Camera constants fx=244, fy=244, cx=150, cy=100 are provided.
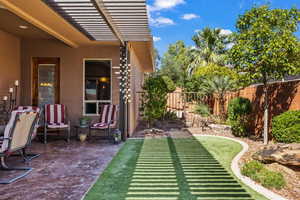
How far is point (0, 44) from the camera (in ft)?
20.4

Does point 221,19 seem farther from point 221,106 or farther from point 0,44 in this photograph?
point 0,44

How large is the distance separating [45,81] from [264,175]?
255 inches

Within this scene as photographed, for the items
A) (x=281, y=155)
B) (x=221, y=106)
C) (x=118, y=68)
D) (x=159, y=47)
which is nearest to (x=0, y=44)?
(x=118, y=68)

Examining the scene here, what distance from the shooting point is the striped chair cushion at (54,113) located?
22.7 ft

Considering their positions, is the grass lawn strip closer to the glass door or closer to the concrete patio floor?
the concrete patio floor

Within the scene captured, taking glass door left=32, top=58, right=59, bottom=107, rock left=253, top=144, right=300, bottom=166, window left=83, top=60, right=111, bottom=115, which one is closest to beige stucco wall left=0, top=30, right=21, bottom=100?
glass door left=32, top=58, right=59, bottom=107

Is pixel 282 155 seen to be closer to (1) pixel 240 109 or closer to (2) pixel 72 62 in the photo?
(1) pixel 240 109

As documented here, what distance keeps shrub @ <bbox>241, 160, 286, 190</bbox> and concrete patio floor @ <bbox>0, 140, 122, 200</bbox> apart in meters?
2.45

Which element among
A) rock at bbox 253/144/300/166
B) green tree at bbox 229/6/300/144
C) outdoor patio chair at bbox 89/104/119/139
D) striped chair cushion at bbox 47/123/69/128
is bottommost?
rock at bbox 253/144/300/166

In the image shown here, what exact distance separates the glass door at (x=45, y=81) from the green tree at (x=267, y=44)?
5.17 meters

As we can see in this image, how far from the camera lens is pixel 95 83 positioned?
755 cm

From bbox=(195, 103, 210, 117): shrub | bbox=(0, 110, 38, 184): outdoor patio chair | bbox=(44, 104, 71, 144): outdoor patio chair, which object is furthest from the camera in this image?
bbox=(195, 103, 210, 117): shrub

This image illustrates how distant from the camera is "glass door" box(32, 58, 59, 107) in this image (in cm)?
744

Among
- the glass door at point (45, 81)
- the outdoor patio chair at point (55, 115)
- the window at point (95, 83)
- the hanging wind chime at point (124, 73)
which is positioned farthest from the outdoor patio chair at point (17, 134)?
the glass door at point (45, 81)
